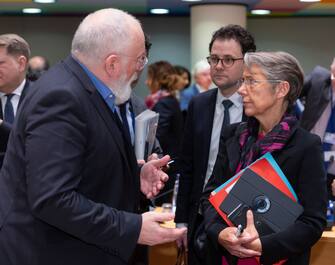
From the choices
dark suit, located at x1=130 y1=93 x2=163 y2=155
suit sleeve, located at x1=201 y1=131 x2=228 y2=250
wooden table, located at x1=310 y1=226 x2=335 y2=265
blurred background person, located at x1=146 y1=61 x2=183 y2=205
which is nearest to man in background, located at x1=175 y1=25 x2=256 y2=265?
dark suit, located at x1=130 y1=93 x2=163 y2=155

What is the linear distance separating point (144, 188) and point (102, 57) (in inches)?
28.9

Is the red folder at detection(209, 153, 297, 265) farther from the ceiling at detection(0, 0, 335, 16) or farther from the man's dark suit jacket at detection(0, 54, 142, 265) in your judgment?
the ceiling at detection(0, 0, 335, 16)

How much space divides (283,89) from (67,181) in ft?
3.17

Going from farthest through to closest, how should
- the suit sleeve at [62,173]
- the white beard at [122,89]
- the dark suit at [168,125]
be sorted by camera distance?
the dark suit at [168,125] < the white beard at [122,89] < the suit sleeve at [62,173]

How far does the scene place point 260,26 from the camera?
1220cm

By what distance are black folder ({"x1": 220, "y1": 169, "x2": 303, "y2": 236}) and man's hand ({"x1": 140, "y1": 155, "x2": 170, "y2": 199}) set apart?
1.13 feet

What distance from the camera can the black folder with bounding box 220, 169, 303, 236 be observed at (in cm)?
208

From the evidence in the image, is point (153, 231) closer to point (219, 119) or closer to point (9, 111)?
point (219, 119)

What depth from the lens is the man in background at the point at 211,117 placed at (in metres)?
2.92

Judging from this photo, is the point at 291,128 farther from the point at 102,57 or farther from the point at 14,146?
the point at 14,146

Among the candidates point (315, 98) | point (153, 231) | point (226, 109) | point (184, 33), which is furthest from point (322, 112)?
point (184, 33)

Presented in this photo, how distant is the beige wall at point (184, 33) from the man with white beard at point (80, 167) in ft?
33.7

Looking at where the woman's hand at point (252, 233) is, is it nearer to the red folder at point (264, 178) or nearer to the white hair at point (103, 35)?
the red folder at point (264, 178)

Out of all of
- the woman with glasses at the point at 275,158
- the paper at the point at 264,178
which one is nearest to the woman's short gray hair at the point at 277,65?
the woman with glasses at the point at 275,158
